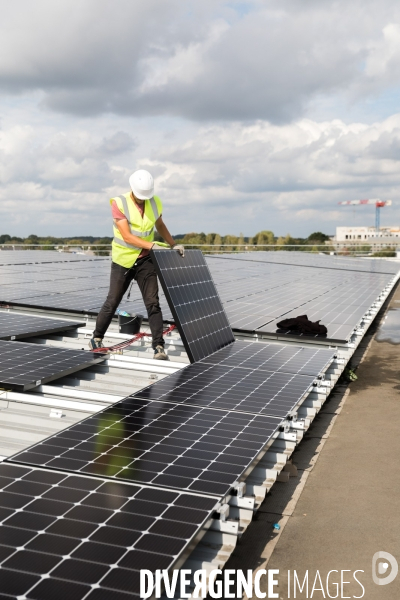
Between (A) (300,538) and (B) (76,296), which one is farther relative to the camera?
(B) (76,296)

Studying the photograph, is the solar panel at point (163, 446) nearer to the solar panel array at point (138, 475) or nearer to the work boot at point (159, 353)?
the solar panel array at point (138, 475)

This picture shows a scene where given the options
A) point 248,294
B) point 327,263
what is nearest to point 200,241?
point 327,263

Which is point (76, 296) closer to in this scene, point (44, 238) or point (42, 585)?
point (42, 585)

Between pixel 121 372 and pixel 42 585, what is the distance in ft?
15.9

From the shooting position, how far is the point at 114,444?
4953mm

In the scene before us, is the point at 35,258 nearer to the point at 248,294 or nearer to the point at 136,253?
the point at 248,294

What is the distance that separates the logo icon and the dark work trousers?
448cm

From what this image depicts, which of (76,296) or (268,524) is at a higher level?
(76,296)

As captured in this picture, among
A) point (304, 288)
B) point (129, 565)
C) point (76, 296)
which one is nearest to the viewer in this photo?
point (129, 565)

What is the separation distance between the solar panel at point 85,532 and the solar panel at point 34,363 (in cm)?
222

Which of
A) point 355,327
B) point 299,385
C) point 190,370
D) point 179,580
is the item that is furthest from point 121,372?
point 355,327

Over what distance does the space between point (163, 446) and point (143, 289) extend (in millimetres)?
4209

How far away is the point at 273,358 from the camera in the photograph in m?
8.65

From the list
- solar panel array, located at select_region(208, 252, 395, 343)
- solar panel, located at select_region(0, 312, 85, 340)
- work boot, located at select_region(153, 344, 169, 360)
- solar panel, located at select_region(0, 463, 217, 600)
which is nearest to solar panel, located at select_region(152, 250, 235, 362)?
work boot, located at select_region(153, 344, 169, 360)
